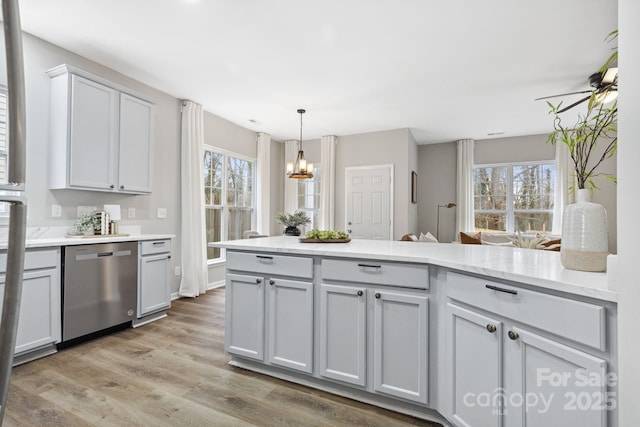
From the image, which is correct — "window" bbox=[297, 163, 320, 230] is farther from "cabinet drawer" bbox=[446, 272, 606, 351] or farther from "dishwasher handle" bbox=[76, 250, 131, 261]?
"cabinet drawer" bbox=[446, 272, 606, 351]

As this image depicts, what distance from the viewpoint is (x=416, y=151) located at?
698 centimetres

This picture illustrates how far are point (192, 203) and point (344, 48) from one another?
9.20 feet

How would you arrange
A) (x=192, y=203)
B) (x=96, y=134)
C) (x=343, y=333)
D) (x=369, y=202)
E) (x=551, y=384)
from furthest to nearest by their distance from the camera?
(x=369, y=202) → (x=192, y=203) → (x=96, y=134) → (x=343, y=333) → (x=551, y=384)

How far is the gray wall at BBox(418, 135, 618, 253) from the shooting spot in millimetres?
6289

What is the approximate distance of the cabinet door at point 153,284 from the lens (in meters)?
3.21

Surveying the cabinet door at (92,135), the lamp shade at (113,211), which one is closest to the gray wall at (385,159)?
the lamp shade at (113,211)

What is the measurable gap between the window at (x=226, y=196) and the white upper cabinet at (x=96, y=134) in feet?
4.89

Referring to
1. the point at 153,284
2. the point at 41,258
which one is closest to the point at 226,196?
the point at 153,284

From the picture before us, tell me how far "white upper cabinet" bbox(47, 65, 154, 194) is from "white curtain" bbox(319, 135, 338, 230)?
3.44m

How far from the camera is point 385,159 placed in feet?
19.5

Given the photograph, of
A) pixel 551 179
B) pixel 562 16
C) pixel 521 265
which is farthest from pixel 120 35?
pixel 551 179

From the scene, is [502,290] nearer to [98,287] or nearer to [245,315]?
[245,315]

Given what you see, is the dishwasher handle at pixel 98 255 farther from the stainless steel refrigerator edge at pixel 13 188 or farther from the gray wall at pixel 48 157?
the stainless steel refrigerator edge at pixel 13 188

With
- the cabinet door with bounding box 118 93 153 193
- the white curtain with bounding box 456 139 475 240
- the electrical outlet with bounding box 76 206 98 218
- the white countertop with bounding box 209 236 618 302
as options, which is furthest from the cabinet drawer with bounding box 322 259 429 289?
the white curtain with bounding box 456 139 475 240
